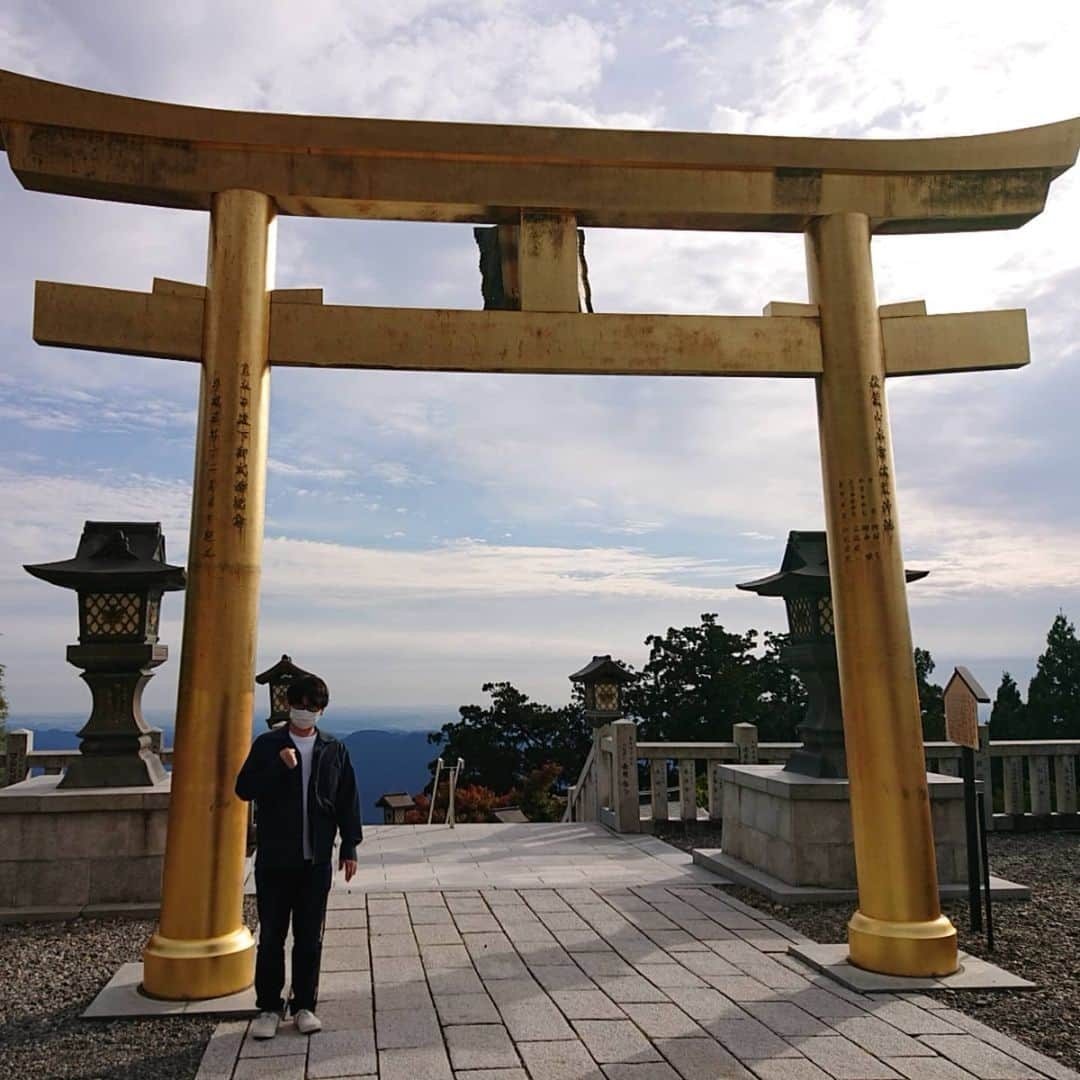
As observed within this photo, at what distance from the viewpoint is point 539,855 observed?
982 centimetres

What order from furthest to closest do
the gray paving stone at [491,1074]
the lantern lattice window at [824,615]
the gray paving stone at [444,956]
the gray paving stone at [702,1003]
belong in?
the lantern lattice window at [824,615] < the gray paving stone at [444,956] < the gray paving stone at [702,1003] < the gray paving stone at [491,1074]

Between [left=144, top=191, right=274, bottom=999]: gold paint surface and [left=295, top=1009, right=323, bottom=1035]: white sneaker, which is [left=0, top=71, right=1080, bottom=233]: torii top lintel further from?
[left=295, top=1009, right=323, bottom=1035]: white sneaker

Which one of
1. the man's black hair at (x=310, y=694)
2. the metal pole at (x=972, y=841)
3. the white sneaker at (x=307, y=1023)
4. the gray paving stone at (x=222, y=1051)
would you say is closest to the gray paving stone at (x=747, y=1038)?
the white sneaker at (x=307, y=1023)

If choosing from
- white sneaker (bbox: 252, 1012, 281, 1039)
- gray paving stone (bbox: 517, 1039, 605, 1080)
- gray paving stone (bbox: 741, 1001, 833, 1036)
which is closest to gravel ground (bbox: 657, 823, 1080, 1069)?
gray paving stone (bbox: 741, 1001, 833, 1036)

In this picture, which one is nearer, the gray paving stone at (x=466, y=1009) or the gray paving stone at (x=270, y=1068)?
the gray paving stone at (x=270, y=1068)

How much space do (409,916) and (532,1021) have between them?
8.04ft

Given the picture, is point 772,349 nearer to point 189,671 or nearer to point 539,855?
point 189,671

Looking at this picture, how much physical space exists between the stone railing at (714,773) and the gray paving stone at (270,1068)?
25.8 feet

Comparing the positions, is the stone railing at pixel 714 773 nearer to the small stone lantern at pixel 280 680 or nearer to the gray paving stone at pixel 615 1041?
the small stone lantern at pixel 280 680

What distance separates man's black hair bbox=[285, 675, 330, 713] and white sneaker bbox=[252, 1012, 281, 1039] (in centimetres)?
138

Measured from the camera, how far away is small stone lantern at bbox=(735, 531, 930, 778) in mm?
7895

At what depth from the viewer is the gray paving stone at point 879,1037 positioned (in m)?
4.07

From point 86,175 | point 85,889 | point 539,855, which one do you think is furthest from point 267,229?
point 539,855

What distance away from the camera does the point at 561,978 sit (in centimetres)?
516
